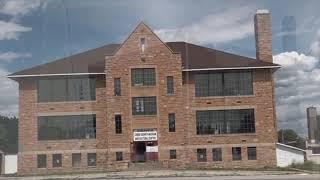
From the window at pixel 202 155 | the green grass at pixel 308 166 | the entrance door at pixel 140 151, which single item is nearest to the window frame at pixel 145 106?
the entrance door at pixel 140 151

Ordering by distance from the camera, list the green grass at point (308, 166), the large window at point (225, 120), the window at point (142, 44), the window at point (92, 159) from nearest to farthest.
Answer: the green grass at point (308, 166)
the window at point (92, 159)
the large window at point (225, 120)
the window at point (142, 44)

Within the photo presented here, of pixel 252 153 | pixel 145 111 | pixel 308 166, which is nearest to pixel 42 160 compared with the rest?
pixel 145 111

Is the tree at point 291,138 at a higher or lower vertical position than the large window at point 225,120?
lower

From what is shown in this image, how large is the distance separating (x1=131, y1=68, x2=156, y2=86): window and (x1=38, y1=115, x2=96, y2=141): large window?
17.8 feet

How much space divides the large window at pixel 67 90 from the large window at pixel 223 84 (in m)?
10.6

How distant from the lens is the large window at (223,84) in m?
59.9

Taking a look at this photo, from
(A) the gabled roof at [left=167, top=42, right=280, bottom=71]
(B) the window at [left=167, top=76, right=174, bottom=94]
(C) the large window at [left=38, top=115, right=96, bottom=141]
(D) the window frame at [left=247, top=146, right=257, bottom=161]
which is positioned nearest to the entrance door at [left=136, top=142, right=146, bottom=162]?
(C) the large window at [left=38, top=115, right=96, bottom=141]

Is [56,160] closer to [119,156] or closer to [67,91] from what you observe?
[119,156]

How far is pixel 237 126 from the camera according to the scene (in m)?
59.5

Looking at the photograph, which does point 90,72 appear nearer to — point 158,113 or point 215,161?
point 158,113

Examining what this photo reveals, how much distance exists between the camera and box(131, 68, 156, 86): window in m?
59.3

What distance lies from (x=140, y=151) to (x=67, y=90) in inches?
368

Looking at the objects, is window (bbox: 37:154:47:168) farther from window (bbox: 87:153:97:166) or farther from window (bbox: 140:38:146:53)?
window (bbox: 140:38:146:53)

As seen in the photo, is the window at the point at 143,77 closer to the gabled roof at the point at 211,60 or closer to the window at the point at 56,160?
the gabled roof at the point at 211,60
